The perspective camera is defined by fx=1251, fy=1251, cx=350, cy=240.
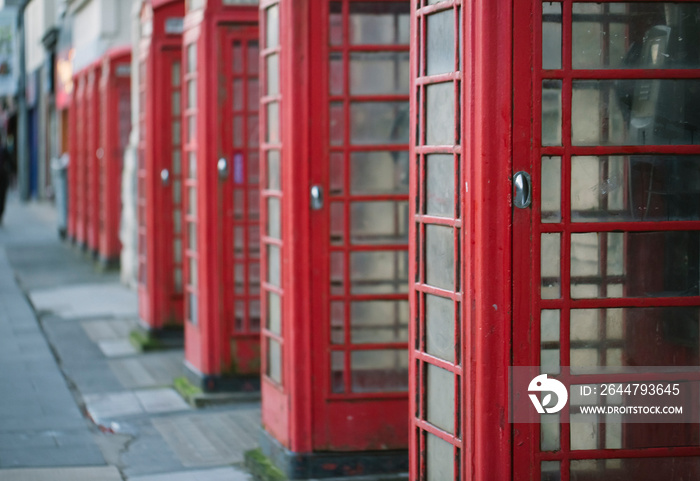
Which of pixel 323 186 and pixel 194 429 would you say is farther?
pixel 194 429

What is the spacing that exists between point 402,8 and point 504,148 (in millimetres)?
2465

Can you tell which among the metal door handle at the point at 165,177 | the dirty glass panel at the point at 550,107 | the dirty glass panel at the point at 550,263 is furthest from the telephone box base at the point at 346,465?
the metal door handle at the point at 165,177

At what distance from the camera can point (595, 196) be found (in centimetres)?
413

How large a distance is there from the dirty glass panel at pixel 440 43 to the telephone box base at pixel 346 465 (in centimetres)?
244

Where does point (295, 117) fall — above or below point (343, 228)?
above

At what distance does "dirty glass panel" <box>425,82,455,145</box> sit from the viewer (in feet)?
14.2

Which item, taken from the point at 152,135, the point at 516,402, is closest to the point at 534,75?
the point at 516,402

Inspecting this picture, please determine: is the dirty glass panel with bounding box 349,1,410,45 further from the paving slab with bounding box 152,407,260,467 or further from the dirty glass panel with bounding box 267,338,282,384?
A: the paving slab with bounding box 152,407,260,467

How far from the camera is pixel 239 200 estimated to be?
8.43 m

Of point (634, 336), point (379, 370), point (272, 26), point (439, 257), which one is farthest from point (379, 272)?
point (634, 336)

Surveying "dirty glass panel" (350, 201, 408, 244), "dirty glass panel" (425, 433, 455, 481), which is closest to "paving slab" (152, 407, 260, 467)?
"dirty glass panel" (350, 201, 408, 244)

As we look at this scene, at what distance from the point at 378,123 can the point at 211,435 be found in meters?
2.30

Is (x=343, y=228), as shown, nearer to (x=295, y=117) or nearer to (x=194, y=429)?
(x=295, y=117)

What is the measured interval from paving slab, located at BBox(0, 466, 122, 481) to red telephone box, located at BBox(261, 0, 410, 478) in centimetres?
89
